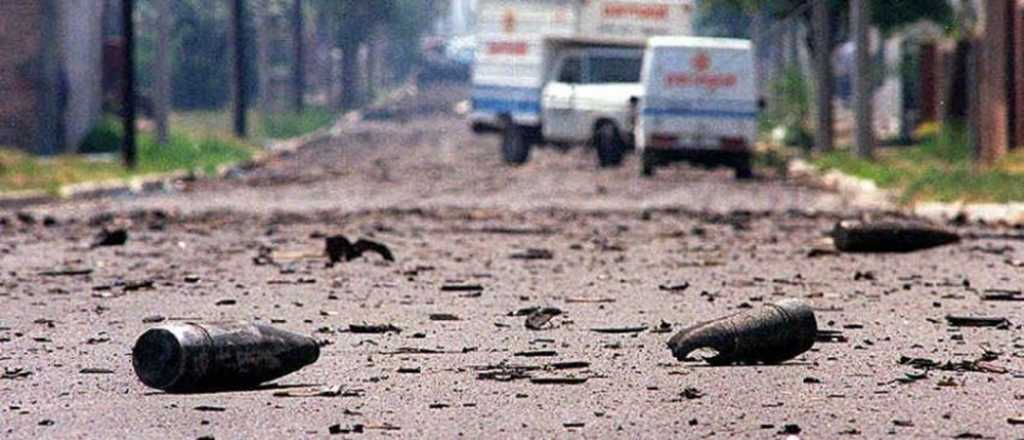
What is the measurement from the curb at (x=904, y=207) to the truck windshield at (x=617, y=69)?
3248 mm

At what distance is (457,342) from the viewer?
11.1 m

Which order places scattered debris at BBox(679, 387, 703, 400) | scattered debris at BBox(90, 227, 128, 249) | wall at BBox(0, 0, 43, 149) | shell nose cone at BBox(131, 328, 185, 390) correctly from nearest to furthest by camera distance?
scattered debris at BBox(679, 387, 703, 400)
shell nose cone at BBox(131, 328, 185, 390)
scattered debris at BBox(90, 227, 128, 249)
wall at BBox(0, 0, 43, 149)

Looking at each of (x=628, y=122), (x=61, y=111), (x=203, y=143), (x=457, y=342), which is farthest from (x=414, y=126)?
(x=457, y=342)

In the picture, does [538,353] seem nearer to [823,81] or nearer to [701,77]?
[701,77]

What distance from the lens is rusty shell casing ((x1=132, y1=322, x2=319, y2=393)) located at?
897 cm

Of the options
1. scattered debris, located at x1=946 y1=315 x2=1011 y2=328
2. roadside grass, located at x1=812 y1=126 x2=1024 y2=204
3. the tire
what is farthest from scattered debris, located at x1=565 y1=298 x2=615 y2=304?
the tire

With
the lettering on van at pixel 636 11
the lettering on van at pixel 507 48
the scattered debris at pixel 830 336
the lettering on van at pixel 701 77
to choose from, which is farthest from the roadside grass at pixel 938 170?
the scattered debris at pixel 830 336

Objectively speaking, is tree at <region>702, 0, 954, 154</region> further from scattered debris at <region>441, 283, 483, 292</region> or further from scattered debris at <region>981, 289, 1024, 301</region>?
scattered debris at <region>981, 289, 1024, 301</region>

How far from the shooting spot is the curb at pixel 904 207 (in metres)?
21.5

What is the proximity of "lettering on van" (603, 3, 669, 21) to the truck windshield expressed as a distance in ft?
7.87

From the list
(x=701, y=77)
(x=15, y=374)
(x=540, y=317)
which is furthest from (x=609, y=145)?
(x=15, y=374)

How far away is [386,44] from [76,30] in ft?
310

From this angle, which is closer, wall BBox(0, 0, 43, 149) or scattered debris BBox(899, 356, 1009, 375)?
scattered debris BBox(899, 356, 1009, 375)

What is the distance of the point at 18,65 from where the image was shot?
133ft
